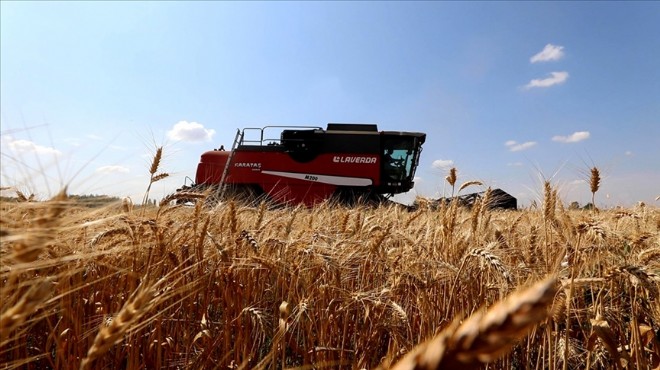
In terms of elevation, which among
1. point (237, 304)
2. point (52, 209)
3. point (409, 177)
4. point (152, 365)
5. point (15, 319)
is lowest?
point (152, 365)

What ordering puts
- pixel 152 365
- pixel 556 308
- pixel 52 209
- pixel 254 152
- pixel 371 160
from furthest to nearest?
pixel 254 152 < pixel 371 160 < pixel 152 365 < pixel 556 308 < pixel 52 209

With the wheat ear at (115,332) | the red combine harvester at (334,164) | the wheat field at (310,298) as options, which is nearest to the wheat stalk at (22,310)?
the wheat ear at (115,332)

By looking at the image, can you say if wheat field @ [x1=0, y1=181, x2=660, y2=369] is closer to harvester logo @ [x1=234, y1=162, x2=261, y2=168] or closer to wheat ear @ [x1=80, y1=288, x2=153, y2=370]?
wheat ear @ [x1=80, y1=288, x2=153, y2=370]

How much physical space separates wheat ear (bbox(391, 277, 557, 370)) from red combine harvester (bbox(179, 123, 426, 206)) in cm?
1322

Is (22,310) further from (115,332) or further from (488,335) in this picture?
(488,335)

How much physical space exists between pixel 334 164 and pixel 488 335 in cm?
1385

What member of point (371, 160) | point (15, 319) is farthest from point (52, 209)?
point (371, 160)

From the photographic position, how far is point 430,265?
84.7 inches

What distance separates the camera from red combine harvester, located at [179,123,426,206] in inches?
548

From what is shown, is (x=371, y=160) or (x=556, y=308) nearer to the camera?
(x=556, y=308)

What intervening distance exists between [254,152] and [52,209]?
14298 mm

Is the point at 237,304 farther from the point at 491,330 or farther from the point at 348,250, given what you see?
the point at 491,330

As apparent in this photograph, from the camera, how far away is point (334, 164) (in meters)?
14.2

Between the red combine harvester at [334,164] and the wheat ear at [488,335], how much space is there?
43.4 ft
